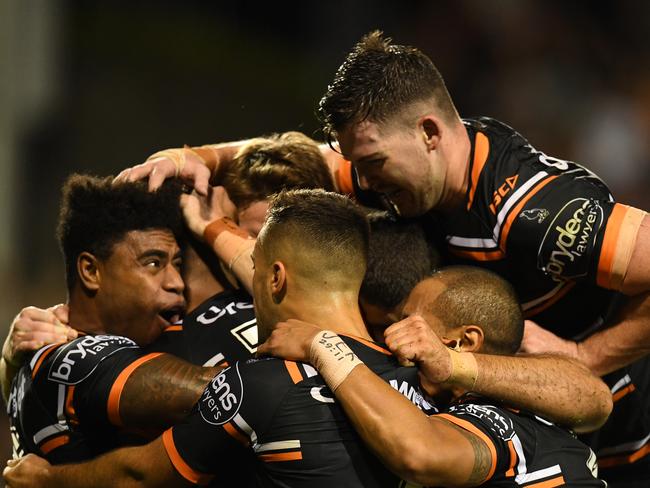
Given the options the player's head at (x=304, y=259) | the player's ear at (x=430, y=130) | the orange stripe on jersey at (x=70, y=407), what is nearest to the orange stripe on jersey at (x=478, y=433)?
the player's head at (x=304, y=259)

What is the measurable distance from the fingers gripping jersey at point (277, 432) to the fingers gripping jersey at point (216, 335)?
57 centimetres

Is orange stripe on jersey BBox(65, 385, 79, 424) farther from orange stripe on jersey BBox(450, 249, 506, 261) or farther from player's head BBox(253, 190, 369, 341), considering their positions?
orange stripe on jersey BBox(450, 249, 506, 261)

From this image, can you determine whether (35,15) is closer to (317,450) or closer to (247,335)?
(247,335)

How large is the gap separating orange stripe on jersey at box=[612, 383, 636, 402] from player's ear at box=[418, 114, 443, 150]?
127 cm

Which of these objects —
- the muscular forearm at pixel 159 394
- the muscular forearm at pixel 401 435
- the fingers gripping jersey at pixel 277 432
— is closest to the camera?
the muscular forearm at pixel 401 435

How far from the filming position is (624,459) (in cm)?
415

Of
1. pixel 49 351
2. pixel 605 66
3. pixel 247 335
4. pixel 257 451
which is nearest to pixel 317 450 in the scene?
pixel 257 451

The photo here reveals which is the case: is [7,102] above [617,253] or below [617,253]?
below

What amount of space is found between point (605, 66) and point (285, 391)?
8.25m

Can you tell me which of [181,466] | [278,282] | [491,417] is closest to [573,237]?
[491,417]

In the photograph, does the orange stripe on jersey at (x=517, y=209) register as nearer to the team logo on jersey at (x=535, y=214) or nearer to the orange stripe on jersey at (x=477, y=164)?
the team logo on jersey at (x=535, y=214)

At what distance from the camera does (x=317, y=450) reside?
295cm

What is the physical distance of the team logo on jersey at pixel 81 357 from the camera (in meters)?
3.35

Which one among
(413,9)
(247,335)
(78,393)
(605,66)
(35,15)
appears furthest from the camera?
(413,9)
